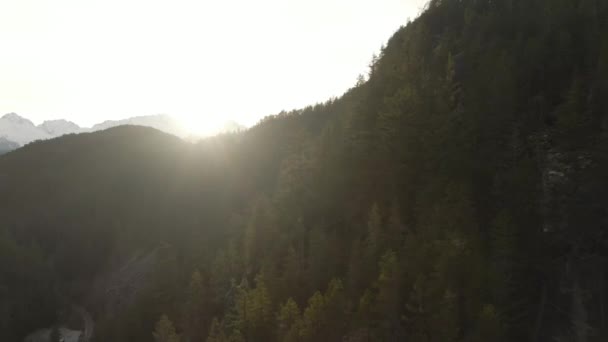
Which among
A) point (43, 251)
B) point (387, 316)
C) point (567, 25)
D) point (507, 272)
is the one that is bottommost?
point (43, 251)

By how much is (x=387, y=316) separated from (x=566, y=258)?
1391cm

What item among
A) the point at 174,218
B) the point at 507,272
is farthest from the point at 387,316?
the point at 174,218

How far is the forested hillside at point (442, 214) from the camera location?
105 feet

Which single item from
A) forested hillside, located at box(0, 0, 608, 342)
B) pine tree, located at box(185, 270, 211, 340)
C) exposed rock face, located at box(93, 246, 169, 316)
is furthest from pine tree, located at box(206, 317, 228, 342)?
exposed rock face, located at box(93, 246, 169, 316)

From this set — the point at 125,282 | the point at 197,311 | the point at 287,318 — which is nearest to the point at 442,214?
the point at 287,318

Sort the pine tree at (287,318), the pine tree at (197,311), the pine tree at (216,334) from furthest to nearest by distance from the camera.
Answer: the pine tree at (197,311), the pine tree at (216,334), the pine tree at (287,318)

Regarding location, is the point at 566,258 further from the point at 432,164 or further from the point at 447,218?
the point at 432,164

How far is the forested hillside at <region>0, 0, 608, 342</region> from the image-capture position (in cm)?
3189

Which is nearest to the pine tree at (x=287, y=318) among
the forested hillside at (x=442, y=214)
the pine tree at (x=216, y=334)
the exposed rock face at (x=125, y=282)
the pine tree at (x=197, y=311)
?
the forested hillside at (x=442, y=214)

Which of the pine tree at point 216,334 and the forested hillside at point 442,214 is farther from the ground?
the forested hillside at point 442,214

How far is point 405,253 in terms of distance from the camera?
123 feet

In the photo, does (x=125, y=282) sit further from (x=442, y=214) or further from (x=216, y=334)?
(x=442, y=214)

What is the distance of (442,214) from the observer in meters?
37.6

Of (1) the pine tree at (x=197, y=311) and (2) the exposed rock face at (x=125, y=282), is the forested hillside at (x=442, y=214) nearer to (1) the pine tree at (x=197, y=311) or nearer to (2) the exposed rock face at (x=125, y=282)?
(1) the pine tree at (x=197, y=311)
